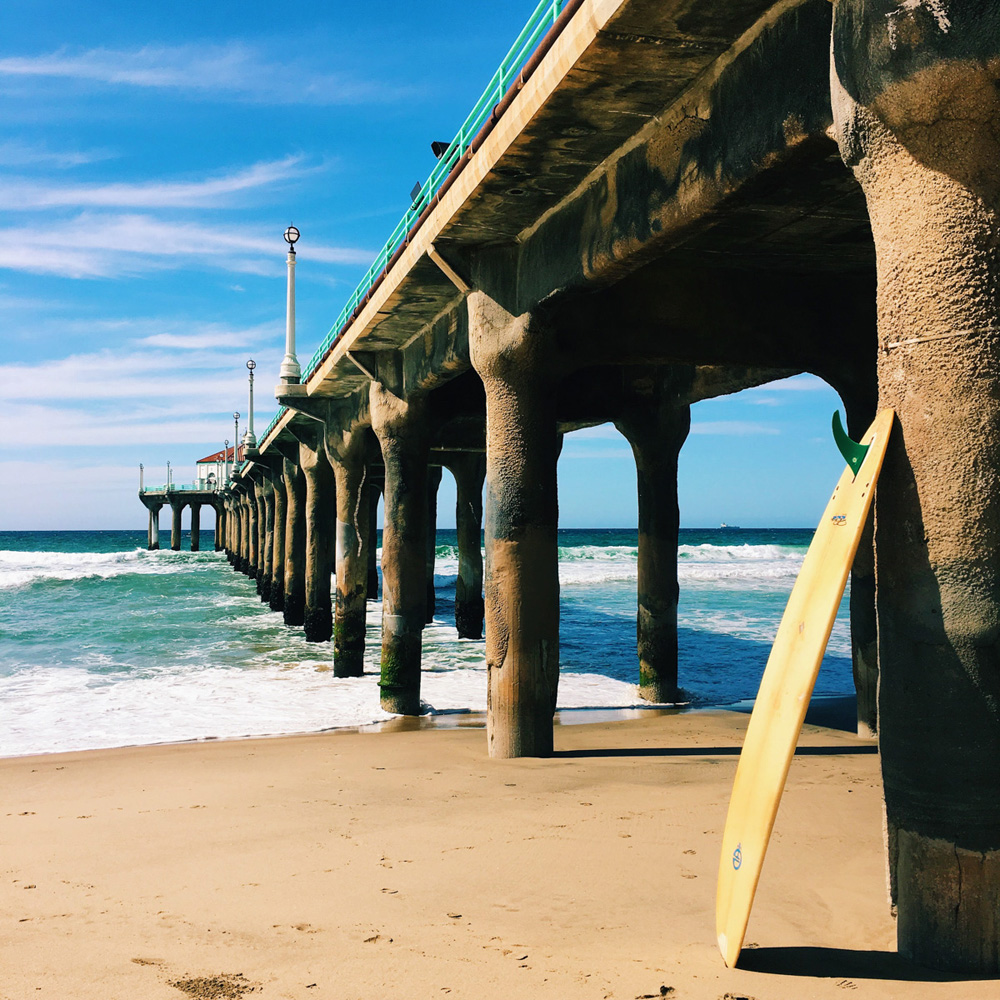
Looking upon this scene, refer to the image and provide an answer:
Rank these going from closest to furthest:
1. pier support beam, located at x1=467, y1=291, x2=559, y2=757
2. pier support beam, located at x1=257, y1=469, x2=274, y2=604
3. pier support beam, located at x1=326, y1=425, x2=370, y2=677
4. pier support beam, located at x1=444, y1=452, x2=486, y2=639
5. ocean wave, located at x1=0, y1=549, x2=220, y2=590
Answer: pier support beam, located at x1=467, y1=291, x2=559, y2=757 → pier support beam, located at x1=326, y1=425, x2=370, y2=677 → pier support beam, located at x1=444, y1=452, x2=486, y2=639 → pier support beam, located at x1=257, y1=469, x2=274, y2=604 → ocean wave, located at x1=0, y1=549, x2=220, y2=590

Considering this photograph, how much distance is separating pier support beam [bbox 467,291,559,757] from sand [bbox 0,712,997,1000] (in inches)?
15.9

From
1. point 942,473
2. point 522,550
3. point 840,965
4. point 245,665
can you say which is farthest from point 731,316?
point 245,665

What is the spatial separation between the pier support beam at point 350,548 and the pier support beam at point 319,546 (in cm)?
271

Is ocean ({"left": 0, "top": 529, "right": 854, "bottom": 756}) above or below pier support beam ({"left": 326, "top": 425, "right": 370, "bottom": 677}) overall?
below

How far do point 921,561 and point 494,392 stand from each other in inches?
193

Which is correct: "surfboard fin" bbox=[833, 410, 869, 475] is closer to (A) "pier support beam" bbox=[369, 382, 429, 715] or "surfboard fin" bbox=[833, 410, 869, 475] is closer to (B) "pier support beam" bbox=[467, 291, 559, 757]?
(B) "pier support beam" bbox=[467, 291, 559, 757]

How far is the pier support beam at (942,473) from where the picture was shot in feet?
10.7

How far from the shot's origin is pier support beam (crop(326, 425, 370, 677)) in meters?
15.2

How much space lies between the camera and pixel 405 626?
38.6ft

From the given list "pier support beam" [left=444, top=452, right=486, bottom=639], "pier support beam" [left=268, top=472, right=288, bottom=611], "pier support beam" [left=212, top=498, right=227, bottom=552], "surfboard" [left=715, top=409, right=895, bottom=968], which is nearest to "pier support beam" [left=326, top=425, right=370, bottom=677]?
"pier support beam" [left=444, top=452, right=486, bottom=639]

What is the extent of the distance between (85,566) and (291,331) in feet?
154

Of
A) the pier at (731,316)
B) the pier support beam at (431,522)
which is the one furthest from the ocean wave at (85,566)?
the pier at (731,316)

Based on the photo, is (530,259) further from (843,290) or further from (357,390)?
(357,390)

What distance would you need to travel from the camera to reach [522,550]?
7699mm
